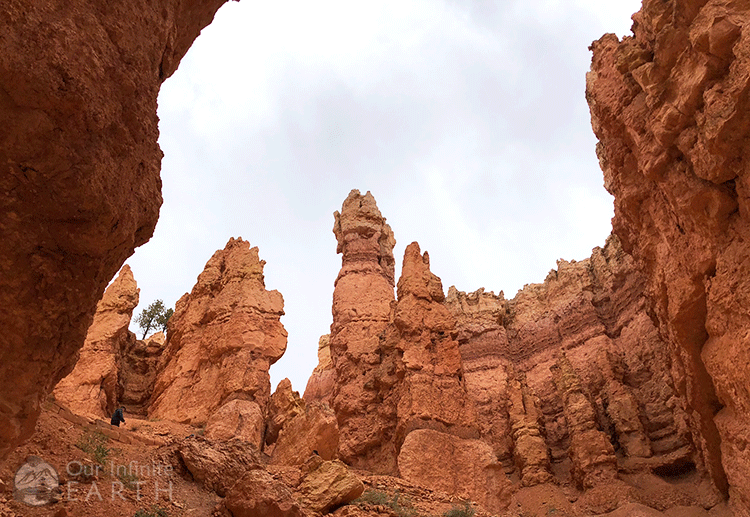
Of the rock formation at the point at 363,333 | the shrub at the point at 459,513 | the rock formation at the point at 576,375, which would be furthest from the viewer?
the rock formation at the point at 576,375

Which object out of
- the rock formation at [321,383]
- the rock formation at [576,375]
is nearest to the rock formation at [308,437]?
the rock formation at [576,375]

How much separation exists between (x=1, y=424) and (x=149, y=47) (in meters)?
3.80

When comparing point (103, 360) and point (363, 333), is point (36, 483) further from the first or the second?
point (363, 333)

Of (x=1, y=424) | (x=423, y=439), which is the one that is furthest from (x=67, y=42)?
(x=423, y=439)

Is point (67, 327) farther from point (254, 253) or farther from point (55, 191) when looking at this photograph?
point (254, 253)

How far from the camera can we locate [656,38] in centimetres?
1159

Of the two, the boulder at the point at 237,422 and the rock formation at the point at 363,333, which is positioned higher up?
the rock formation at the point at 363,333

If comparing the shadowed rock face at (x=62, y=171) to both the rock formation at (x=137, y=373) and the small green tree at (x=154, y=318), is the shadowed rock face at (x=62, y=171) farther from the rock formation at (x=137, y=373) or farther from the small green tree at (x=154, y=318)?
the small green tree at (x=154, y=318)

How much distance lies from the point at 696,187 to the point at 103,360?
17536 mm

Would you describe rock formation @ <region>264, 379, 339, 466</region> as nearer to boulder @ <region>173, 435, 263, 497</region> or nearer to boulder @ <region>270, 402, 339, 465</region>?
boulder @ <region>270, 402, 339, 465</region>

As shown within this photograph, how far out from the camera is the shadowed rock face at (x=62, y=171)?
162 inches

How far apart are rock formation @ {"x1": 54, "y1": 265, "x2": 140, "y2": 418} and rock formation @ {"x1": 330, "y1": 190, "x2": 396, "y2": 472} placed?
8.94 m

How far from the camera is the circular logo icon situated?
6.90m

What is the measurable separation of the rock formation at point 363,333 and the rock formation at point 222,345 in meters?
5.18
